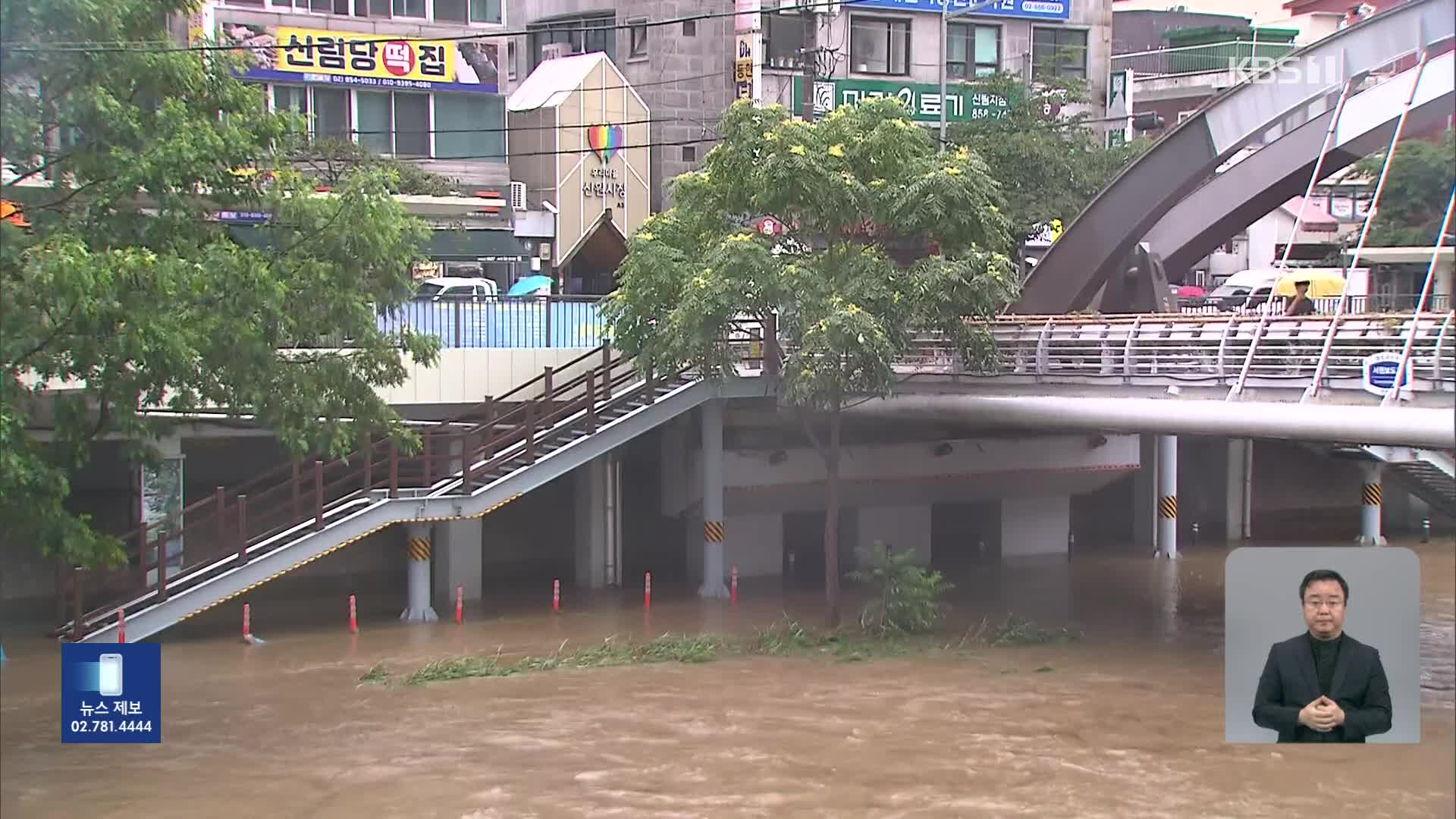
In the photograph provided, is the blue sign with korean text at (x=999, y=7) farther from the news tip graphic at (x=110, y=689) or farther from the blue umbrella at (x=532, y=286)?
the news tip graphic at (x=110, y=689)

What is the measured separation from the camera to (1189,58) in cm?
5447

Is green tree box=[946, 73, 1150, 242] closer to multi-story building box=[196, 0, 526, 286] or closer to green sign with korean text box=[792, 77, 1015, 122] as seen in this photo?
green sign with korean text box=[792, 77, 1015, 122]

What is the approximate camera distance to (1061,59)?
162ft

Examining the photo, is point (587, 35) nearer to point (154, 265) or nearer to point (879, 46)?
point (879, 46)

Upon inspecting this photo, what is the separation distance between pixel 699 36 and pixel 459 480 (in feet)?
71.7

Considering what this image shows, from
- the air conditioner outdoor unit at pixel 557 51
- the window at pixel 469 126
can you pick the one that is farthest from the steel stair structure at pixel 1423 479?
the air conditioner outdoor unit at pixel 557 51

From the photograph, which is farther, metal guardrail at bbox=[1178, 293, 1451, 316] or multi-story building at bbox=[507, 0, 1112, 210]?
multi-story building at bbox=[507, 0, 1112, 210]

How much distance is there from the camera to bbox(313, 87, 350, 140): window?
135 ft

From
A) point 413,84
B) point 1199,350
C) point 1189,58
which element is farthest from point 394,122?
point 1189,58

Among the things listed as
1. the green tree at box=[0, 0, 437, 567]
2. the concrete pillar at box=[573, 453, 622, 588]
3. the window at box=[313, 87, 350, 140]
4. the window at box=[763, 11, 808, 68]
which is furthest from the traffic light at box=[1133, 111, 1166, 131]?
the green tree at box=[0, 0, 437, 567]

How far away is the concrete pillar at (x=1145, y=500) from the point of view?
37.2 m

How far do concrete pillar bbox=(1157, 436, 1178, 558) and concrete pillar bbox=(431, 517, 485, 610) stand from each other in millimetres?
14407

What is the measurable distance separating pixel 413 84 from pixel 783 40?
402 inches

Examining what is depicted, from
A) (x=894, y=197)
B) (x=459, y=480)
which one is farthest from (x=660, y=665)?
(x=894, y=197)
